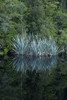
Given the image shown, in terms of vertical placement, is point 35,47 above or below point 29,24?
below

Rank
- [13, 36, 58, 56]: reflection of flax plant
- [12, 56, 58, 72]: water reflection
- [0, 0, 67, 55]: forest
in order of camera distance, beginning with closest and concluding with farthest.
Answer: [12, 56, 58, 72]: water reflection
[13, 36, 58, 56]: reflection of flax plant
[0, 0, 67, 55]: forest

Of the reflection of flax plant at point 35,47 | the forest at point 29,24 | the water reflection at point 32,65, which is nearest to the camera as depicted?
the water reflection at point 32,65

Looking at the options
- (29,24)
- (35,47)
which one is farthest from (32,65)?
(29,24)

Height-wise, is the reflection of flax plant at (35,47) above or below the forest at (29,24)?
below

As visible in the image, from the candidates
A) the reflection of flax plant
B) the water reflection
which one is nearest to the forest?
the reflection of flax plant

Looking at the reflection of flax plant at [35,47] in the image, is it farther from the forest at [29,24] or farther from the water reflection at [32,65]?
the water reflection at [32,65]

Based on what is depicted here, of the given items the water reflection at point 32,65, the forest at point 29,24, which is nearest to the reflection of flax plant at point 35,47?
the forest at point 29,24

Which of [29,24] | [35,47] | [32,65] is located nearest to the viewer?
[32,65]

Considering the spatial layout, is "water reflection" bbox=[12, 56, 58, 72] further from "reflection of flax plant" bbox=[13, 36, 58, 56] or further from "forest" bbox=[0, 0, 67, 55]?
"forest" bbox=[0, 0, 67, 55]

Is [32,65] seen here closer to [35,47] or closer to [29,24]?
[35,47]

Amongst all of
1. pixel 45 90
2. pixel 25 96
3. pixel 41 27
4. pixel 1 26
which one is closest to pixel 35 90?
pixel 45 90

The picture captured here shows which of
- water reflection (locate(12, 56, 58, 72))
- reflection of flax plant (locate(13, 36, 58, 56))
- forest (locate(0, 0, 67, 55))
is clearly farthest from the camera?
forest (locate(0, 0, 67, 55))

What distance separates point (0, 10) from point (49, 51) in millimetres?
6242

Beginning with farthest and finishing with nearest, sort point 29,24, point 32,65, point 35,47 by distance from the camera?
1. point 29,24
2. point 35,47
3. point 32,65
